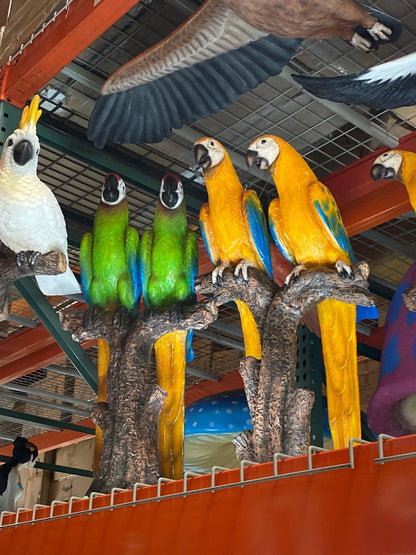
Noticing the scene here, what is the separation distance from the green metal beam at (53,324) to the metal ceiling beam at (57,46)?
0.57m

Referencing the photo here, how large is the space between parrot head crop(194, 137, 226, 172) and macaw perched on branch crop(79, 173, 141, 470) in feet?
0.93

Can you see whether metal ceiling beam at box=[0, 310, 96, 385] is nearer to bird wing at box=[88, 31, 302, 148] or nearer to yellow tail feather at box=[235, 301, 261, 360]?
bird wing at box=[88, 31, 302, 148]

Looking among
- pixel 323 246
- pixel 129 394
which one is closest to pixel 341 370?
pixel 323 246

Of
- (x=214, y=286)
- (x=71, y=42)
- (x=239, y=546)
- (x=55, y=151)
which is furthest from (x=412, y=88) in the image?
(x=55, y=151)

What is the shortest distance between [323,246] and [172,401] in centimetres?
55

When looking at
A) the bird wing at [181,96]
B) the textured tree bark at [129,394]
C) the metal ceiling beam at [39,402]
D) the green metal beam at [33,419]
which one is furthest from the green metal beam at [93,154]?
the metal ceiling beam at [39,402]

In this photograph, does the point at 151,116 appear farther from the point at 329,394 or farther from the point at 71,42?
the point at 329,394

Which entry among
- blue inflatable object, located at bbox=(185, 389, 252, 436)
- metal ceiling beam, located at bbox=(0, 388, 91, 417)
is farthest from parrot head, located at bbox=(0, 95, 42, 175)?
metal ceiling beam, located at bbox=(0, 388, 91, 417)

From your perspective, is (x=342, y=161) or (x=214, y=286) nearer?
(x=214, y=286)

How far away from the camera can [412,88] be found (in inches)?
61.4

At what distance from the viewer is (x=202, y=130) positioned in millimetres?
2162

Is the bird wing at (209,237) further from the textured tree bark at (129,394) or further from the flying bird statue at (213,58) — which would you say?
the flying bird statue at (213,58)

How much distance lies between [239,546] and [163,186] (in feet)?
3.84

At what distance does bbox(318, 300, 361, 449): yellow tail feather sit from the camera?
1.56 meters
